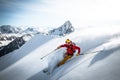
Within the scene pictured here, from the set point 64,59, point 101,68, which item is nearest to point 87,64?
point 101,68

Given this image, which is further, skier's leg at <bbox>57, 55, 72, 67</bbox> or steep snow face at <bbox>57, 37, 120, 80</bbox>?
skier's leg at <bbox>57, 55, 72, 67</bbox>

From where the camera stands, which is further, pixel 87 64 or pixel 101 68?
pixel 87 64

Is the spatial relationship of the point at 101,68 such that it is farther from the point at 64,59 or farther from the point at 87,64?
the point at 64,59

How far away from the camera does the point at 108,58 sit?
8539 mm

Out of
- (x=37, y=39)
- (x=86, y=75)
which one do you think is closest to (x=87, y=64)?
(x=86, y=75)

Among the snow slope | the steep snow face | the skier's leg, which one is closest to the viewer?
the steep snow face

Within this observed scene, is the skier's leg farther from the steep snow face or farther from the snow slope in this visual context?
the steep snow face

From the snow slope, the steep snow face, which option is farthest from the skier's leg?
the steep snow face

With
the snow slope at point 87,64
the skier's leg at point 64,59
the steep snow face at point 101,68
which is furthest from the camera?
the skier's leg at point 64,59

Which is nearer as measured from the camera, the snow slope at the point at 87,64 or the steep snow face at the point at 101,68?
the steep snow face at the point at 101,68

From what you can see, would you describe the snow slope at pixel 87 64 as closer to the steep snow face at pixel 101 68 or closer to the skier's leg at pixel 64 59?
the steep snow face at pixel 101 68

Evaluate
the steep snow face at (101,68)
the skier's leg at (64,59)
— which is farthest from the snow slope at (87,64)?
the skier's leg at (64,59)

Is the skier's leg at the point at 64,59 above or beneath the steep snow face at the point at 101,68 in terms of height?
beneath

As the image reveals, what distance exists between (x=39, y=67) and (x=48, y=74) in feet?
6.11
